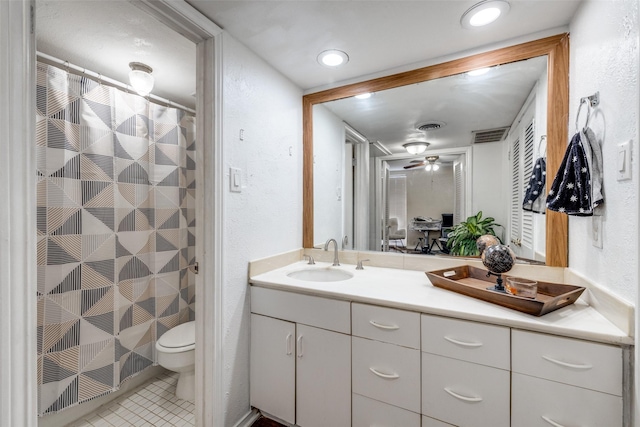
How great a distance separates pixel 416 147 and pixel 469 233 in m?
0.62

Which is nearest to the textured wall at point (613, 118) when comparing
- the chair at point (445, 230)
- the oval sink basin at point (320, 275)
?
the chair at point (445, 230)

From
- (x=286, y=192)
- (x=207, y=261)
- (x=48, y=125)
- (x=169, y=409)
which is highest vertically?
(x=48, y=125)

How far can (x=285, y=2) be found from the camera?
1173 millimetres

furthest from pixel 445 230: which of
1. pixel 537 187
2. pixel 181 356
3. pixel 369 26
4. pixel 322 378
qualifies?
pixel 181 356

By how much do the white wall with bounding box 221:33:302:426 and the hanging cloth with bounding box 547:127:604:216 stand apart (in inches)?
55.2

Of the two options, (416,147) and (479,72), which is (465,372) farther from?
(479,72)

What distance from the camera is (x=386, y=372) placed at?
46.7 inches

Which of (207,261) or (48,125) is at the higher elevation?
(48,125)

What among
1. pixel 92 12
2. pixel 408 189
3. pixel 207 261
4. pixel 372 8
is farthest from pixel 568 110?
pixel 92 12

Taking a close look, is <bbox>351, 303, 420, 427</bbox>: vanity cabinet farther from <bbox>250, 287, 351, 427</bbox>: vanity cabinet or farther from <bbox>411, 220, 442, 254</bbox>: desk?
<bbox>411, 220, 442, 254</bbox>: desk

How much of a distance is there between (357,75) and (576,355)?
5.78 ft

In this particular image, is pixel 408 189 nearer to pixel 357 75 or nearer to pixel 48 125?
pixel 357 75

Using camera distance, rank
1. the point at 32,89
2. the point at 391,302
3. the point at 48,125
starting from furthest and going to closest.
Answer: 1. the point at 48,125
2. the point at 391,302
3. the point at 32,89

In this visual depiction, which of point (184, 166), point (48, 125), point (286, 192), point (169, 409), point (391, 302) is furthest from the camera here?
point (184, 166)
